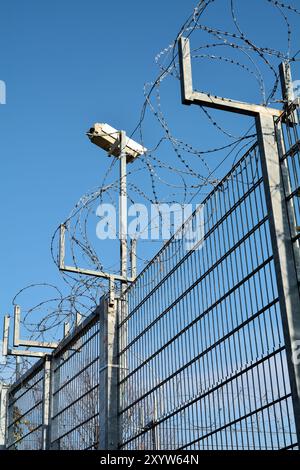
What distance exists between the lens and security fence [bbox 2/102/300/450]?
207 inches

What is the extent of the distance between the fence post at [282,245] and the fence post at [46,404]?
5946 mm

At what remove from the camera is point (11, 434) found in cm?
1270


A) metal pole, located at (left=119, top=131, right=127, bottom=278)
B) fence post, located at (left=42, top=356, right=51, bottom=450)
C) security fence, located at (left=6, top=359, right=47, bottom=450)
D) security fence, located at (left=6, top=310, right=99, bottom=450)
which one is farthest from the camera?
security fence, located at (left=6, top=359, right=47, bottom=450)

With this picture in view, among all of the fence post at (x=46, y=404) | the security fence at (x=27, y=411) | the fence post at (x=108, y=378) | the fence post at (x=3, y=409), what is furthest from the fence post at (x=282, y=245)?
the fence post at (x=3, y=409)

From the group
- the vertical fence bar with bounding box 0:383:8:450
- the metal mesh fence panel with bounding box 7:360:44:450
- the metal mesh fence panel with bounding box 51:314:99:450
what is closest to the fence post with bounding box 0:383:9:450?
the vertical fence bar with bounding box 0:383:8:450

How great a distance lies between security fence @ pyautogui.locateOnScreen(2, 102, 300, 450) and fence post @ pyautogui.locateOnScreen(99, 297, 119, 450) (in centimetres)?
2

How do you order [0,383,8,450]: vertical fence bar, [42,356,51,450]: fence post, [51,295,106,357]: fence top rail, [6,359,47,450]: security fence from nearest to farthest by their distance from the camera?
[51,295,106,357]: fence top rail < [42,356,51,450]: fence post < [6,359,47,450]: security fence < [0,383,8,450]: vertical fence bar

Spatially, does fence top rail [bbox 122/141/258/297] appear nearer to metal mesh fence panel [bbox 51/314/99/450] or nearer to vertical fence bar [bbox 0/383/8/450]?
metal mesh fence panel [bbox 51/314/99/450]

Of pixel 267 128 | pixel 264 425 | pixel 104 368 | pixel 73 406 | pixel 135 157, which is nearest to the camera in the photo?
pixel 264 425

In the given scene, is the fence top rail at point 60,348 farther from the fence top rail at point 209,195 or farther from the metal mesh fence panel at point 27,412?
the fence top rail at point 209,195

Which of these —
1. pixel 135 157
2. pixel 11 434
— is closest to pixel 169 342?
pixel 135 157

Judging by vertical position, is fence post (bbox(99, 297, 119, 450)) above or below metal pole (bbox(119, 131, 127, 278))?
below
